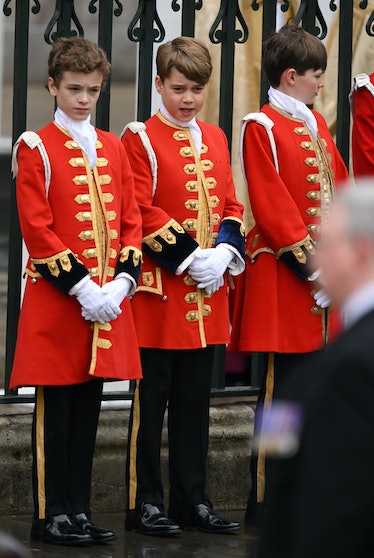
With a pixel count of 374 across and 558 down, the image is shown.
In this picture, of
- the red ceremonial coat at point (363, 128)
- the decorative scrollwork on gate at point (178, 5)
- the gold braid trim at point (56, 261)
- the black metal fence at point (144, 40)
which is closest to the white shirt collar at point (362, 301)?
the gold braid trim at point (56, 261)

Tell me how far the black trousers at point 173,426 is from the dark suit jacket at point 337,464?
3.21 metres

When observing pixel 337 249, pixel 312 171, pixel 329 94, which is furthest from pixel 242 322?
pixel 337 249

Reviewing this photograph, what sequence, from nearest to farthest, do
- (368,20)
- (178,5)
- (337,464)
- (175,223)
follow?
(337,464) → (175,223) → (178,5) → (368,20)

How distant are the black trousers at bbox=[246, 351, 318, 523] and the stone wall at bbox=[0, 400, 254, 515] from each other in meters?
0.41

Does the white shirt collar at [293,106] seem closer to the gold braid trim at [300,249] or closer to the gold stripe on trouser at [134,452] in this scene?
the gold braid trim at [300,249]

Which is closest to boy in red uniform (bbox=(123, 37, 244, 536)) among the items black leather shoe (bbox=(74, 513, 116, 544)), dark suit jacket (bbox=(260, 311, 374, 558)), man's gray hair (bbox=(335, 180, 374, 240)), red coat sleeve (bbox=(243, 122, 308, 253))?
red coat sleeve (bbox=(243, 122, 308, 253))

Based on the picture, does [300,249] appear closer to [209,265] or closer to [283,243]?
[283,243]

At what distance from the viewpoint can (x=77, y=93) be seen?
17.9 feet

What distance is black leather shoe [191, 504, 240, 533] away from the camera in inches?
226

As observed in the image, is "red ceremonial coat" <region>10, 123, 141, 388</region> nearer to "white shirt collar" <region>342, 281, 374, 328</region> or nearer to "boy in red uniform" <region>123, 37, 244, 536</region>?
"boy in red uniform" <region>123, 37, 244, 536</region>

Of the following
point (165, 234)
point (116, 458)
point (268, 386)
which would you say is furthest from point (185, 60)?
point (116, 458)

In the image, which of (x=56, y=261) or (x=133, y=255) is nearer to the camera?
(x=56, y=261)

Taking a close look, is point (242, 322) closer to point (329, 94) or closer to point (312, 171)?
point (312, 171)

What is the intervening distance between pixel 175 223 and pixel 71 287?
530mm
